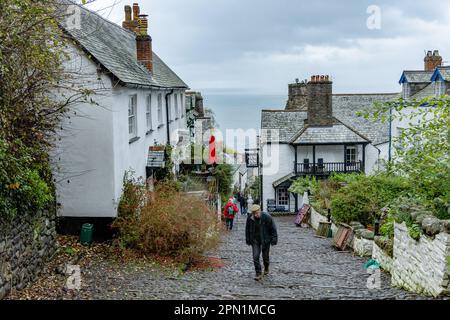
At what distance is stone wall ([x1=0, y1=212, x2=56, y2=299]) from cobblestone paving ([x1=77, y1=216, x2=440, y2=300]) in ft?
3.54

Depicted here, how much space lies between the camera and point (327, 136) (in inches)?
1341

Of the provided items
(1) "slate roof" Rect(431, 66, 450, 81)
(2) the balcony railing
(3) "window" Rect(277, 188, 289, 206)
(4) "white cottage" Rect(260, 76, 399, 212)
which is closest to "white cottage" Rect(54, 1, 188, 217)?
(1) "slate roof" Rect(431, 66, 450, 81)

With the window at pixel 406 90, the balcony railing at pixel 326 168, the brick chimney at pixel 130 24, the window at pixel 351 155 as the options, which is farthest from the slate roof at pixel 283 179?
the brick chimney at pixel 130 24

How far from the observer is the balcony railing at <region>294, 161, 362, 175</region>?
3466cm

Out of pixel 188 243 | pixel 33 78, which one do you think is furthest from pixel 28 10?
pixel 188 243

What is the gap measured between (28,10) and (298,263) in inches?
347

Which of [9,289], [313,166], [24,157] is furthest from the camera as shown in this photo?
[313,166]

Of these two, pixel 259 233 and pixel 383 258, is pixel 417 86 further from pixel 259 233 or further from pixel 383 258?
pixel 259 233

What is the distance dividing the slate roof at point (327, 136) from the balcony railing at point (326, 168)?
1721mm

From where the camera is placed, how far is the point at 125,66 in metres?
16.5

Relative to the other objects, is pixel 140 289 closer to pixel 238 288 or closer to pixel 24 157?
pixel 238 288

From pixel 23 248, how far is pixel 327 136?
89.0 ft

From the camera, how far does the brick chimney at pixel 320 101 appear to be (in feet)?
110

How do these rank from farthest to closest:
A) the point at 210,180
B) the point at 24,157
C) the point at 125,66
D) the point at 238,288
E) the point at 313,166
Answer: the point at 313,166
the point at 210,180
the point at 125,66
the point at 238,288
the point at 24,157
